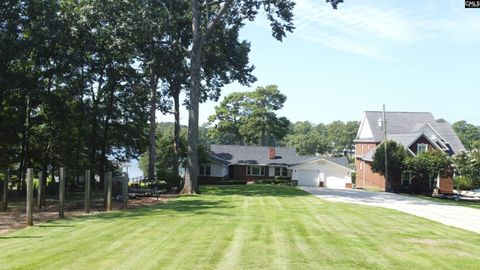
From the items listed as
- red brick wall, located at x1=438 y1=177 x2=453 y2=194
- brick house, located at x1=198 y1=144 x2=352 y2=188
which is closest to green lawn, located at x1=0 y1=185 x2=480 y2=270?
red brick wall, located at x1=438 y1=177 x2=453 y2=194

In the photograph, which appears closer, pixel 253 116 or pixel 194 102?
pixel 194 102

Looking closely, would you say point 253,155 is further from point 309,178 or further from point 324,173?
point 324,173

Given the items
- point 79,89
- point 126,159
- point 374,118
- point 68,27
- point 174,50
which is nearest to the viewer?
point 68,27

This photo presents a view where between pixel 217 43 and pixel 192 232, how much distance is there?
29.1 metres

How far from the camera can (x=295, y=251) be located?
10.1 meters

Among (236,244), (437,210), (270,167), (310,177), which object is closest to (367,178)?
(310,177)

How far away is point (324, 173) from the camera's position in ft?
180

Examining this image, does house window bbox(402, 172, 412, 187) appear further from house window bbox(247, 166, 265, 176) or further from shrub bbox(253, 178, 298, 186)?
house window bbox(247, 166, 265, 176)

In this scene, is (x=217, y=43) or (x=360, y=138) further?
(x=360, y=138)

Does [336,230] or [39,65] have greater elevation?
[39,65]

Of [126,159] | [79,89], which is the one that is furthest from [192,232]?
[126,159]

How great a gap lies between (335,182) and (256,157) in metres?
10.3

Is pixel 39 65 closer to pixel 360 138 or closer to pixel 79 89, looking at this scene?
pixel 79 89

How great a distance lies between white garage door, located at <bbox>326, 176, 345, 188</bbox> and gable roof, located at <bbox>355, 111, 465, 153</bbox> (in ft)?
21.3
